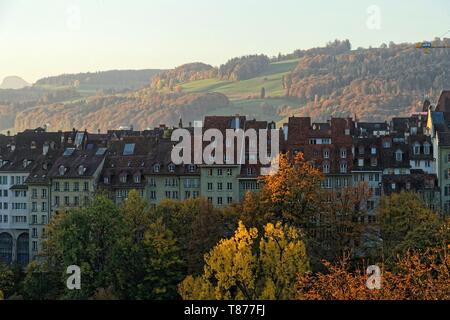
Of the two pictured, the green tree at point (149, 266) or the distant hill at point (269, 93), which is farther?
the distant hill at point (269, 93)

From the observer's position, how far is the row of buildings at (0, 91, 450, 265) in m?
65.6

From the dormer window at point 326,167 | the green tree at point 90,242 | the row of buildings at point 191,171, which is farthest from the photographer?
the row of buildings at point 191,171

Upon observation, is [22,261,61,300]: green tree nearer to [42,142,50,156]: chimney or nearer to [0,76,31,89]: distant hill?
[42,142,50,156]: chimney

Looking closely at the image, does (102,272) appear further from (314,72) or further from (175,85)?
(175,85)

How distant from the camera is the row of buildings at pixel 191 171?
65562mm

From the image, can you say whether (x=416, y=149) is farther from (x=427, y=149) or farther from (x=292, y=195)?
(x=292, y=195)

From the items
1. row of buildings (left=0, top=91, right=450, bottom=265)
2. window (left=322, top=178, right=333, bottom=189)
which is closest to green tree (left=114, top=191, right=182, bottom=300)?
row of buildings (left=0, top=91, right=450, bottom=265)

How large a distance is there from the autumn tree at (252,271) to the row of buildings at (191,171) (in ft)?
61.9

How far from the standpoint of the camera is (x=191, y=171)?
67.1 metres

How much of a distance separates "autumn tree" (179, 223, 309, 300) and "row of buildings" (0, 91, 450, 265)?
18.9 m

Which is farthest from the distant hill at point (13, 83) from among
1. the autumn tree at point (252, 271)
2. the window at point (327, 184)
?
the autumn tree at point (252, 271)

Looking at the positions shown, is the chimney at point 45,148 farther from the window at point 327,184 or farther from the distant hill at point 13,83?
the distant hill at point 13,83

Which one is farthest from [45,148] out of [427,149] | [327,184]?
[427,149]

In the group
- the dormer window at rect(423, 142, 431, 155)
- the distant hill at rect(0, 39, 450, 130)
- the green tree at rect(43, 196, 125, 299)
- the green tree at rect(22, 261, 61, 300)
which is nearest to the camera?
the green tree at rect(43, 196, 125, 299)
